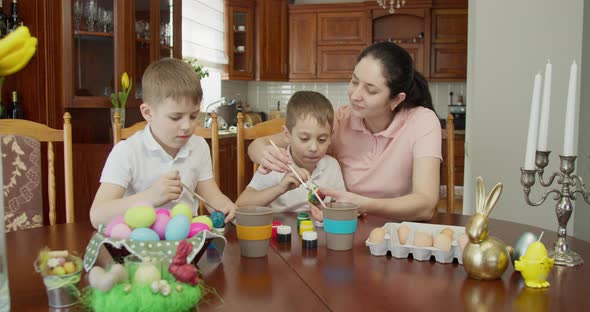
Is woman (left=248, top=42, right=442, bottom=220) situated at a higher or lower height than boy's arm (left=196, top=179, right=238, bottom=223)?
higher

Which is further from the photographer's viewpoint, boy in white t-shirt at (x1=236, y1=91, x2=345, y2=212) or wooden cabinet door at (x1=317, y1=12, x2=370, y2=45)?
wooden cabinet door at (x1=317, y1=12, x2=370, y2=45)

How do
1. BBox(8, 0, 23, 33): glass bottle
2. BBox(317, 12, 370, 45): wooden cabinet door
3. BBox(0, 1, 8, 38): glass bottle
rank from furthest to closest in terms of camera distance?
BBox(317, 12, 370, 45): wooden cabinet door
BBox(8, 0, 23, 33): glass bottle
BBox(0, 1, 8, 38): glass bottle

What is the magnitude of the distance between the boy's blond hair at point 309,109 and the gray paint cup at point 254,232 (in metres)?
0.61

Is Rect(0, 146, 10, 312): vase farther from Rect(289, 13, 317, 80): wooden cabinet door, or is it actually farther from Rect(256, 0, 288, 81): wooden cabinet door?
Rect(289, 13, 317, 80): wooden cabinet door

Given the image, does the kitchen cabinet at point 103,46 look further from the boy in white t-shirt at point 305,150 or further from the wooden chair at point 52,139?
the boy in white t-shirt at point 305,150

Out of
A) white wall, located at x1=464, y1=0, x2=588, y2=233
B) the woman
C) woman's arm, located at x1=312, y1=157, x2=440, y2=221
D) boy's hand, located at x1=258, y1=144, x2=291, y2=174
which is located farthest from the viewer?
white wall, located at x1=464, y1=0, x2=588, y2=233

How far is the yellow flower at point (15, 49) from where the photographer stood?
695mm

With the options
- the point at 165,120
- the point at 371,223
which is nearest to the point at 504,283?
the point at 371,223

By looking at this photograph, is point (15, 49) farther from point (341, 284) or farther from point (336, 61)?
point (336, 61)

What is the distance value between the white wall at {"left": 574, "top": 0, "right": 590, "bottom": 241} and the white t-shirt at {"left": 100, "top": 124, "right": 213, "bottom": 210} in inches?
89.1

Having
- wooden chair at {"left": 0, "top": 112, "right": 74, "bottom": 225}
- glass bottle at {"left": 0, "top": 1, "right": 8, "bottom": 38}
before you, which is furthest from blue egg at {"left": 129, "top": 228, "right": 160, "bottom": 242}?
glass bottle at {"left": 0, "top": 1, "right": 8, "bottom": 38}

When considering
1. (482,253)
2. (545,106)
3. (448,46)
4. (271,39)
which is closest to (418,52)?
(448,46)

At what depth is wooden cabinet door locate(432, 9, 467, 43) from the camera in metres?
6.16

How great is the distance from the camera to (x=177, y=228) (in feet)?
2.93
